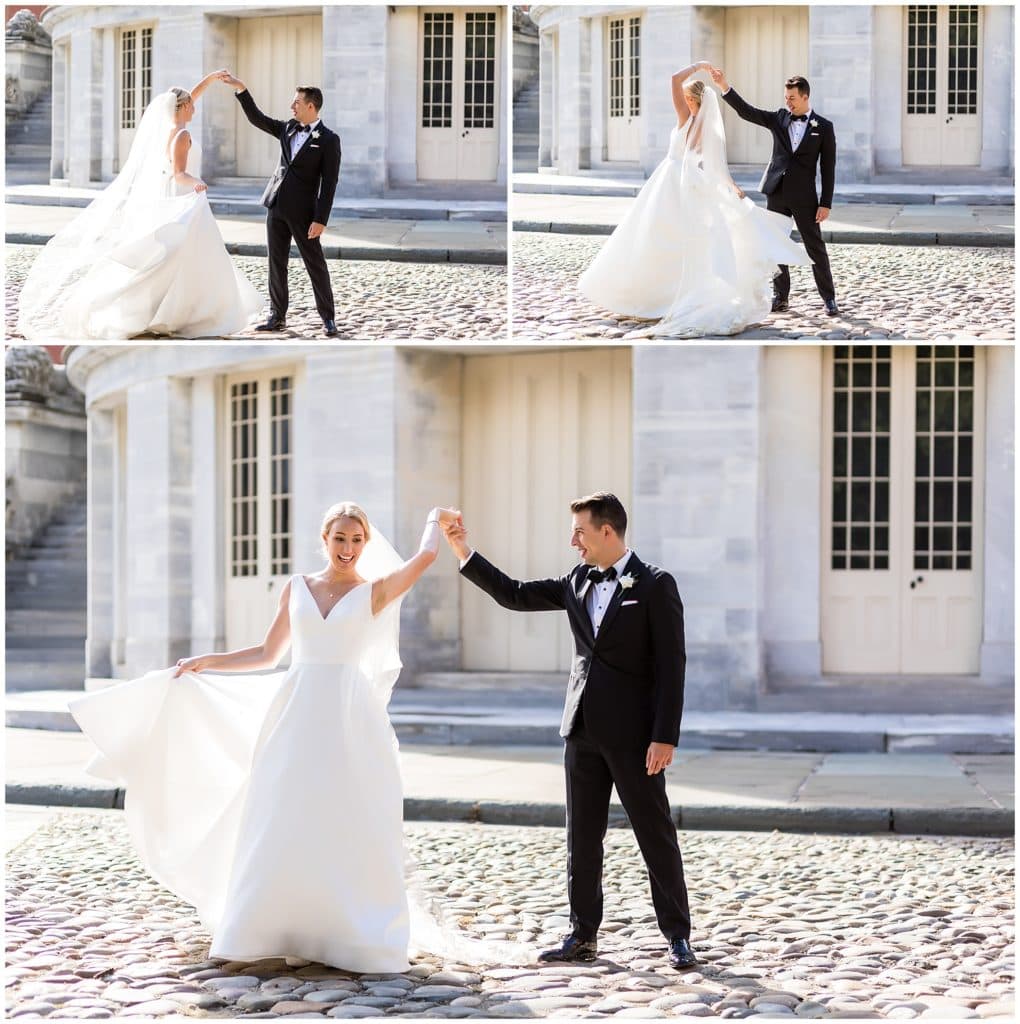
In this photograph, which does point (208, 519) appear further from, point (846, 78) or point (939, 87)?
point (939, 87)

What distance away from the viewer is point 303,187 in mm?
9594

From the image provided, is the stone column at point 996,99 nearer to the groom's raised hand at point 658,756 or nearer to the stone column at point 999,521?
the stone column at point 999,521

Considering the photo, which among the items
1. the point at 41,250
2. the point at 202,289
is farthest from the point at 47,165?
the point at 202,289

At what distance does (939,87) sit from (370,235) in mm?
4454

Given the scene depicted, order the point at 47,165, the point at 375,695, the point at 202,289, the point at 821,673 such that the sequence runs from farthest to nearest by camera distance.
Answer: the point at 821,673 < the point at 47,165 < the point at 202,289 < the point at 375,695

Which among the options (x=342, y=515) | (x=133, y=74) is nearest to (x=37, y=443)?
(x=133, y=74)

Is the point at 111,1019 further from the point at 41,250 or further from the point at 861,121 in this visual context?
the point at 861,121

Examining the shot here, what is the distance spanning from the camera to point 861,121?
40.8 feet

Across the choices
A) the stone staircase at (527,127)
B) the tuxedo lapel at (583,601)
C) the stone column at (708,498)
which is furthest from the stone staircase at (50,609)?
the tuxedo lapel at (583,601)

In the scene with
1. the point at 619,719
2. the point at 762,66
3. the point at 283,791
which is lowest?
the point at 283,791

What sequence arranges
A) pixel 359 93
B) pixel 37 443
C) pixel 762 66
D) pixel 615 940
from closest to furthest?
pixel 615 940, pixel 762 66, pixel 359 93, pixel 37 443

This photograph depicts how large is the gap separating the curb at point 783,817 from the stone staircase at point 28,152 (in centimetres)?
483

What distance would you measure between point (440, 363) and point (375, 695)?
1005 centimetres

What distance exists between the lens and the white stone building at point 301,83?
10359 millimetres
